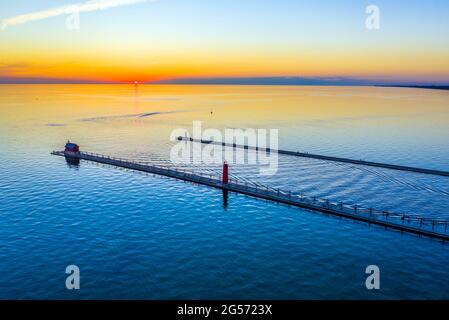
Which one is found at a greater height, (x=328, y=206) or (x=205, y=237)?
(x=328, y=206)

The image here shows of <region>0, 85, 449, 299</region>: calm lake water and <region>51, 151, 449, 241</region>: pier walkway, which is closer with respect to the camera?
<region>0, 85, 449, 299</region>: calm lake water

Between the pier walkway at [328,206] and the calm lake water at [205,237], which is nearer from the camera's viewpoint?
the calm lake water at [205,237]

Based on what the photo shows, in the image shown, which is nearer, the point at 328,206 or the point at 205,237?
the point at 205,237

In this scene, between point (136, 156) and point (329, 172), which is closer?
point (329, 172)

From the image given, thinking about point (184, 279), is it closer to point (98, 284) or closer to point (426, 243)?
point (98, 284)
